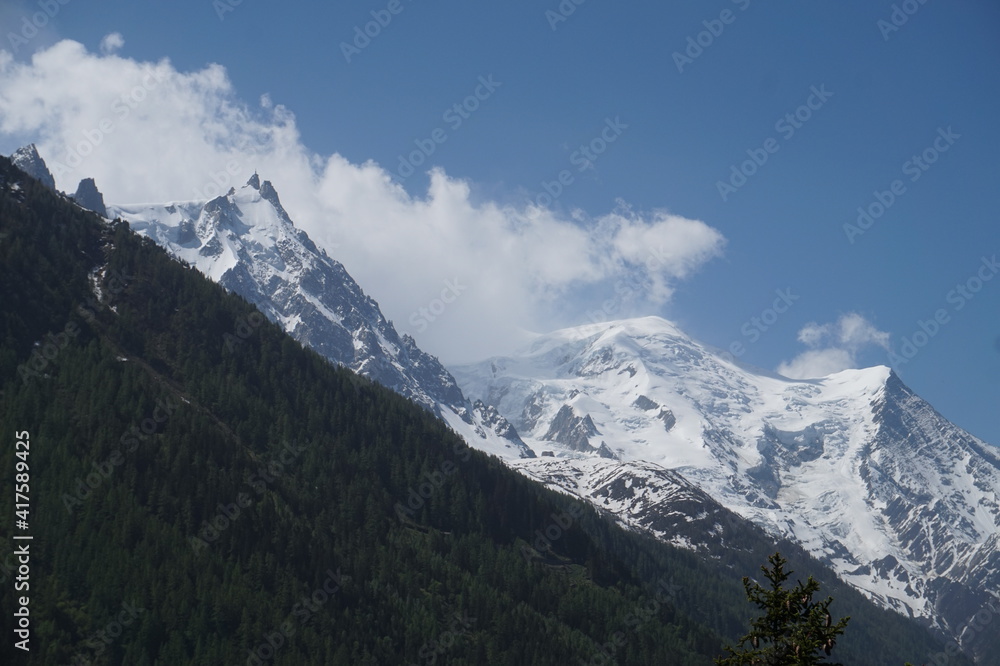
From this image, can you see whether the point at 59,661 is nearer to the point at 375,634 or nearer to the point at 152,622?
the point at 152,622

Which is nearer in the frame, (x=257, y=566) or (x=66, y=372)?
(x=257, y=566)

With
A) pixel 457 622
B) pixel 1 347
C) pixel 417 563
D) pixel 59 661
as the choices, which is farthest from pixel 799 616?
pixel 1 347

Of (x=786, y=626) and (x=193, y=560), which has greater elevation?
(x=786, y=626)

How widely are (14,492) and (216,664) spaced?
3870 centimetres

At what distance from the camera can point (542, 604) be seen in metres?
196

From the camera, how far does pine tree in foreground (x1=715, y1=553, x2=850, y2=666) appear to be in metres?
36.8

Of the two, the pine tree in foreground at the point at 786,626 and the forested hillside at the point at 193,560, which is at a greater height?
the pine tree in foreground at the point at 786,626

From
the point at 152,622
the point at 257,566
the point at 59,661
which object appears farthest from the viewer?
the point at 257,566

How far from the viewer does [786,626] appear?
38250 mm

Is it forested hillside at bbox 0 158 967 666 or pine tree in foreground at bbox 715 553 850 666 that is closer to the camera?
pine tree in foreground at bbox 715 553 850 666

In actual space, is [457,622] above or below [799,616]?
below

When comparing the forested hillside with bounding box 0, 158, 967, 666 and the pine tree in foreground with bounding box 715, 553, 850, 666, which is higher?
the pine tree in foreground with bounding box 715, 553, 850, 666

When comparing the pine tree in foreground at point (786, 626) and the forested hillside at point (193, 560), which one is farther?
the forested hillside at point (193, 560)

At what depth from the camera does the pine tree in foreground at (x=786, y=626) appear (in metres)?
36.8
